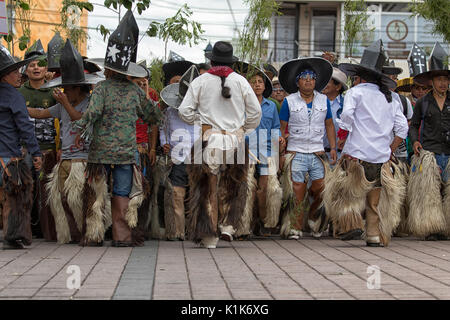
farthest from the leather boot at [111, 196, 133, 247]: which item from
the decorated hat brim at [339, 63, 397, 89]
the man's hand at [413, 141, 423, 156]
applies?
the man's hand at [413, 141, 423, 156]

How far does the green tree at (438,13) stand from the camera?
1228 cm

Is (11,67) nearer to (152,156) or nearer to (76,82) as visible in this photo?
(76,82)

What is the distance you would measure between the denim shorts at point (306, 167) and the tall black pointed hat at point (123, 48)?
2452 mm

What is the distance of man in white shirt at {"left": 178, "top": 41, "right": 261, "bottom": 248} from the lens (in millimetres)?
9812

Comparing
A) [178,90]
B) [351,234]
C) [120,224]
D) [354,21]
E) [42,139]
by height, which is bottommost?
[351,234]

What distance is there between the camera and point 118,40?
33.4 feet

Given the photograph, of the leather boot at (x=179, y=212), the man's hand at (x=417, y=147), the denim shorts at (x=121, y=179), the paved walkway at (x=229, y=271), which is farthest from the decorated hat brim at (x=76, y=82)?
the man's hand at (x=417, y=147)

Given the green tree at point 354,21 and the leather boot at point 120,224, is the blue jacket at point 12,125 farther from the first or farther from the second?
the green tree at point 354,21

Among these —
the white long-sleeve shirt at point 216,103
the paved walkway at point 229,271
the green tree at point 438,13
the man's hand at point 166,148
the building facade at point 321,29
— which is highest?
the building facade at point 321,29

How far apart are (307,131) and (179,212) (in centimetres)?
196

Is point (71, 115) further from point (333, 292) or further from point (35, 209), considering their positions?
point (333, 292)

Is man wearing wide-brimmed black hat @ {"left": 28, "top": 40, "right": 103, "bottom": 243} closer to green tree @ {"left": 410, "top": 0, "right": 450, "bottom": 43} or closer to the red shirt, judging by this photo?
the red shirt

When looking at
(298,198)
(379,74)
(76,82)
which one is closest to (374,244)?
(298,198)

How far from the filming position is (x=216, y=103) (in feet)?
32.7
